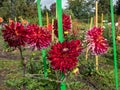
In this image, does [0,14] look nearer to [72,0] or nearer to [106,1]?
[72,0]

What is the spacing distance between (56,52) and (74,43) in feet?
0.43

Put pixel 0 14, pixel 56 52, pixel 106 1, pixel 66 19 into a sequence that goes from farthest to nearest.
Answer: pixel 106 1, pixel 0 14, pixel 66 19, pixel 56 52

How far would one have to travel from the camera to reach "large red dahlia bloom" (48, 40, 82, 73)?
2.37 m

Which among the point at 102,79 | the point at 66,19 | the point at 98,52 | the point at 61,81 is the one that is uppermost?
the point at 66,19

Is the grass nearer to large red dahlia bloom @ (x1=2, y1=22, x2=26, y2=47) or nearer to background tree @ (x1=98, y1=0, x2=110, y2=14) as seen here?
large red dahlia bloom @ (x1=2, y1=22, x2=26, y2=47)

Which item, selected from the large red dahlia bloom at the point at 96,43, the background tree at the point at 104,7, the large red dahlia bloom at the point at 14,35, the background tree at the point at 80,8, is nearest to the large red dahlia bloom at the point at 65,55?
the large red dahlia bloom at the point at 96,43

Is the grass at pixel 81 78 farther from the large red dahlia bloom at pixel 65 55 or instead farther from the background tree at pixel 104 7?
the background tree at pixel 104 7

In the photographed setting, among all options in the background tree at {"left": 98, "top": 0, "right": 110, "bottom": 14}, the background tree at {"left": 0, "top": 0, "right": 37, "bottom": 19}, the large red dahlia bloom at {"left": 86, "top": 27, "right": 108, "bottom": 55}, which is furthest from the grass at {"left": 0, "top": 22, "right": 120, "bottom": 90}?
the background tree at {"left": 98, "top": 0, "right": 110, "bottom": 14}

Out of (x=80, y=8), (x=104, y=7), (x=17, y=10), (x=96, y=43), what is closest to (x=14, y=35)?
(x=96, y=43)

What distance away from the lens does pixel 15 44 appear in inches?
106

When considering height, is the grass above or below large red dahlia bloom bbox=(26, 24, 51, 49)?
below

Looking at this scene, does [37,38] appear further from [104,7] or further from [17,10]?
[104,7]

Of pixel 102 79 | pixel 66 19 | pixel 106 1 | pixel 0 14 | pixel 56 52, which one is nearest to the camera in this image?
pixel 56 52

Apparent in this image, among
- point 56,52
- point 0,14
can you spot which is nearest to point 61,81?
point 56,52
